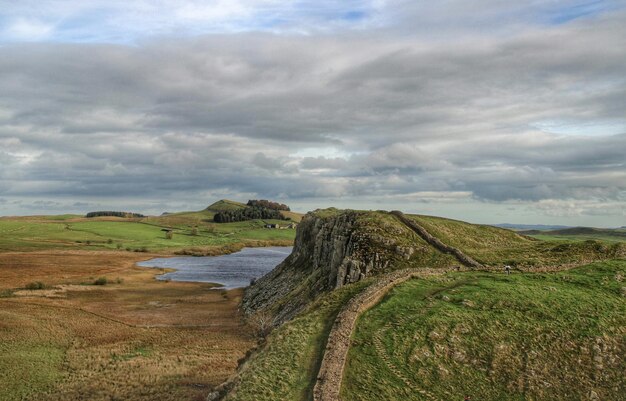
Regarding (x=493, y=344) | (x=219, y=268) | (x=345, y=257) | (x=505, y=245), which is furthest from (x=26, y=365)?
(x=219, y=268)

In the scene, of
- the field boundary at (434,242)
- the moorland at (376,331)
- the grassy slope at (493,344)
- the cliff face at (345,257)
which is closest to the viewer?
the grassy slope at (493,344)

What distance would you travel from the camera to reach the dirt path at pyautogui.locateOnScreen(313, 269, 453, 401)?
24.2m

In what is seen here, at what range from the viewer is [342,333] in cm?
2986

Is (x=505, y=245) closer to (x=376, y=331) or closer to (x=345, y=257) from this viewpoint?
(x=345, y=257)

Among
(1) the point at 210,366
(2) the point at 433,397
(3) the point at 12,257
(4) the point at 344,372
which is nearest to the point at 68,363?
(1) the point at 210,366

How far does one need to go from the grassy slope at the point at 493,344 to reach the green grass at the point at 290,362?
7.60ft

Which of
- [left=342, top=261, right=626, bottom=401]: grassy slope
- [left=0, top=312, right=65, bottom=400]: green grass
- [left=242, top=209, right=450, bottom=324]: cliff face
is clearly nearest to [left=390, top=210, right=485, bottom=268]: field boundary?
[left=242, top=209, right=450, bottom=324]: cliff face

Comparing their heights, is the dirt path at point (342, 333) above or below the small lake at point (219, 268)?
above

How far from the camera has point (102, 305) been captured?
76.4 m

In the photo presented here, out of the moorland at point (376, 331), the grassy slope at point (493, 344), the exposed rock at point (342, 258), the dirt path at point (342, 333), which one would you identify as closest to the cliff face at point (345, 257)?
the exposed rock at point (342, 258)

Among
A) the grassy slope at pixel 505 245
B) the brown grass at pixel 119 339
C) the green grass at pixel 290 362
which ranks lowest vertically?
the brown grass at pixel 119 339

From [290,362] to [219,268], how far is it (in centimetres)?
11954

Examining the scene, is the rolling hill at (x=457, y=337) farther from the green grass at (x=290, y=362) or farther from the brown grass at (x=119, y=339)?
the brown grass at (x=119, y=339)

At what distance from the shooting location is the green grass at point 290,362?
24547 mm
